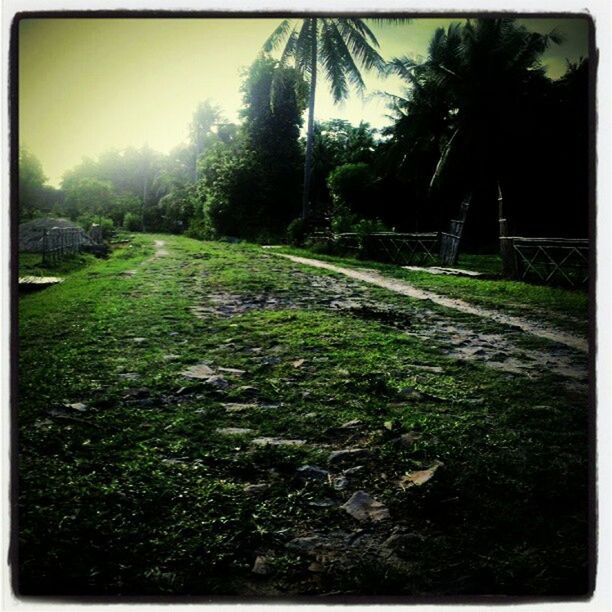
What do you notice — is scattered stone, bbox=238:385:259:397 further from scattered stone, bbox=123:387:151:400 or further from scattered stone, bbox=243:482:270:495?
scattered stone, bbox=243:482:270:495

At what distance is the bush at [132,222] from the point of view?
2066 centimetres

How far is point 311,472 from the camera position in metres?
2.46

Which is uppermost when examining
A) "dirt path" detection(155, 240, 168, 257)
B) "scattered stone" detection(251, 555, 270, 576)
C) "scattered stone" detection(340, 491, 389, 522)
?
"dirt path" detection(155, 240, 168, 257)

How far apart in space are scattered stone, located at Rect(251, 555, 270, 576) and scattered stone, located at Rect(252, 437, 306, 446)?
0.88 m

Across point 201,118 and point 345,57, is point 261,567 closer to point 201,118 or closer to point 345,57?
point 201,118

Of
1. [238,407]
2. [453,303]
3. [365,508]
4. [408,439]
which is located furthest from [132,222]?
[365,508]

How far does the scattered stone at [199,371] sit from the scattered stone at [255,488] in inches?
63.4

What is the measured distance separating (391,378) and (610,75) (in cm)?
246

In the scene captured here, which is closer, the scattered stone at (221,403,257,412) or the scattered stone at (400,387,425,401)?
the scattered stone at (221,403,257,412)

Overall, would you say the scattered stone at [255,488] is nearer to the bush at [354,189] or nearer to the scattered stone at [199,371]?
the scattered stone at [199,371]

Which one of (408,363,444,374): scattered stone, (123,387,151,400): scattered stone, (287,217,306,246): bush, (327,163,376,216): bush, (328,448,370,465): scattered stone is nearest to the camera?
(328,448,370,465): scattered stone

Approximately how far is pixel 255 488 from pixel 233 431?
604mm

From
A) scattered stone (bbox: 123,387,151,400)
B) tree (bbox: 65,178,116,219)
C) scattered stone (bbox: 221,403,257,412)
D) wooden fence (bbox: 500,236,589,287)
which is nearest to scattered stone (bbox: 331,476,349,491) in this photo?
scattered stone (bbox: 221,403,257,412)

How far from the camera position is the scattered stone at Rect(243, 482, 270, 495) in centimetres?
230
